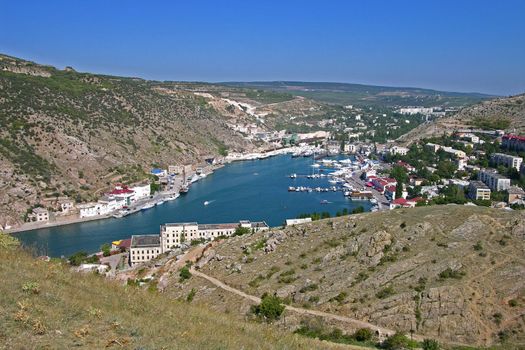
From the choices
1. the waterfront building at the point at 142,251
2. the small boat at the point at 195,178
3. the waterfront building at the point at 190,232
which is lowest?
the small boat at the point at 195,178

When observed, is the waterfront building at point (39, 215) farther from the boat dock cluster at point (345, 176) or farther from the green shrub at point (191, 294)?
the green shrub at point (191, 294)

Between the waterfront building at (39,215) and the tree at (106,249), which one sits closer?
the tree at (106,249)

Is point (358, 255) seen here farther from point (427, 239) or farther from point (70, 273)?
point (70, 273)

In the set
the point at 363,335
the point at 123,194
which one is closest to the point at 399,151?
the point at 123,194

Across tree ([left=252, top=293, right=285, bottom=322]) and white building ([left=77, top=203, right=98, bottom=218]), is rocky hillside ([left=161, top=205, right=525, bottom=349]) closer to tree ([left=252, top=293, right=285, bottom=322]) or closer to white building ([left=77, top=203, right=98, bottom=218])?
tree ([left=252, top=293, right=285, bottom=322])

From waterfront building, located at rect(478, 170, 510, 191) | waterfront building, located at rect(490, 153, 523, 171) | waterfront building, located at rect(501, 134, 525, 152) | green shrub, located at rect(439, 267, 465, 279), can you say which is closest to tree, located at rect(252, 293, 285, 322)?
green shrub, located at rect(439, 267, 465, 279)

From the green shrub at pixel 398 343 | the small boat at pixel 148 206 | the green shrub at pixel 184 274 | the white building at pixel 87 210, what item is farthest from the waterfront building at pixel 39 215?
the green shrub at pixel 398 343
